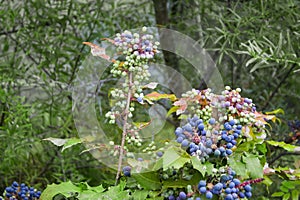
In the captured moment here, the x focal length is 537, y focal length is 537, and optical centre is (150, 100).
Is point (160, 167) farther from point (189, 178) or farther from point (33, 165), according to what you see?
point (33, 165)

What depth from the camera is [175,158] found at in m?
0.74

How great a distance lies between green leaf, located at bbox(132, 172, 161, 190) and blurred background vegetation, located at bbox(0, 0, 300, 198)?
0.50 meters

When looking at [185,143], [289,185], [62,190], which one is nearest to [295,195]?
[289,185]

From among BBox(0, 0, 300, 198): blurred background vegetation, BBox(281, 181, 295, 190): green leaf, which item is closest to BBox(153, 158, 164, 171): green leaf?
BBox(281, 181, 295, 190): green leaf

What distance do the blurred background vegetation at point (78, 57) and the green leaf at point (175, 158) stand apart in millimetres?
555

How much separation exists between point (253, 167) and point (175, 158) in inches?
5.0

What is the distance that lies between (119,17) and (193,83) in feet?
1.05

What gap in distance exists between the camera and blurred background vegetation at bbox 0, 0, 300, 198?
1.35 m

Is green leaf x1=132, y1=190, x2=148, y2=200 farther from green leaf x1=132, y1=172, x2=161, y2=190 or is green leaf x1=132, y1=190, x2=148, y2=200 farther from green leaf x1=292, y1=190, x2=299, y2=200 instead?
green leaf x1=292, y1=190, x2=299, y2=200

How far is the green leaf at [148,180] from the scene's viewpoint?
792 mm

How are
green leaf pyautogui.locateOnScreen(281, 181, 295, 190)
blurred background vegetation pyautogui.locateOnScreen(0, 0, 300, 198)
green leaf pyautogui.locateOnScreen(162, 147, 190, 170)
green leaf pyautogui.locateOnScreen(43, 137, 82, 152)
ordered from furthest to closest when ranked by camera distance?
blurred background vegetation pyautogui.locateOnScreen(0, 0, 300, 198), green leaf pyautogui.locateOnScreen(281, 181, 295, 190), green leaf pyautogui.locateOnScreen(43, 137, 82, 152), green leaf pyautogui.locateOnScreen(162, 147, 190, 170)

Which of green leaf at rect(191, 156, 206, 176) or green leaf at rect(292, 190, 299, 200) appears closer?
green leaf at rect(191, 156, 206, 176)

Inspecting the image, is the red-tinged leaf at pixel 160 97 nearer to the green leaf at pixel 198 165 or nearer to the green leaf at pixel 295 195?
the green leaf at pixel 198 165

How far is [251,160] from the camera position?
0.79 metres
